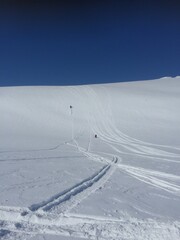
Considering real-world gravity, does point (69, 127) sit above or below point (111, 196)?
above

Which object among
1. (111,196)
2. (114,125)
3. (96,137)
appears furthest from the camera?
(114,125)

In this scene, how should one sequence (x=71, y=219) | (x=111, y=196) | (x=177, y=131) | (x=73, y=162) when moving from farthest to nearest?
(x=177, y=131)
(x=73, y=162)
(x=111, y=196)
(x=71, y=219)

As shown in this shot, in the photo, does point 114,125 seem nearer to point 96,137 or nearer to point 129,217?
point 96,137

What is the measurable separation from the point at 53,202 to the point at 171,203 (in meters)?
2.33

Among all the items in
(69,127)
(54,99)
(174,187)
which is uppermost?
(54,99)

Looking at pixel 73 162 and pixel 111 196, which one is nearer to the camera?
pixel 111 196

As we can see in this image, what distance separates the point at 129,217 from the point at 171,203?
1.31 metres

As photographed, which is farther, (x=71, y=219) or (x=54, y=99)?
(x=54, y=99)

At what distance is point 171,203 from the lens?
20.3ft

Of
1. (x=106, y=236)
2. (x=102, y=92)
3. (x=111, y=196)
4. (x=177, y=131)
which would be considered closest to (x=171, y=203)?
(x=111, y=196)

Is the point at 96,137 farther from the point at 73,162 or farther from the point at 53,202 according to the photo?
the point at 53,202

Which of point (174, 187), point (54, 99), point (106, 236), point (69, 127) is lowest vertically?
point (106, 236)

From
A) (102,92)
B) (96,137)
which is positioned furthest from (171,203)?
(102,92)

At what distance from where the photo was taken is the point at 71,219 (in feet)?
16.5
